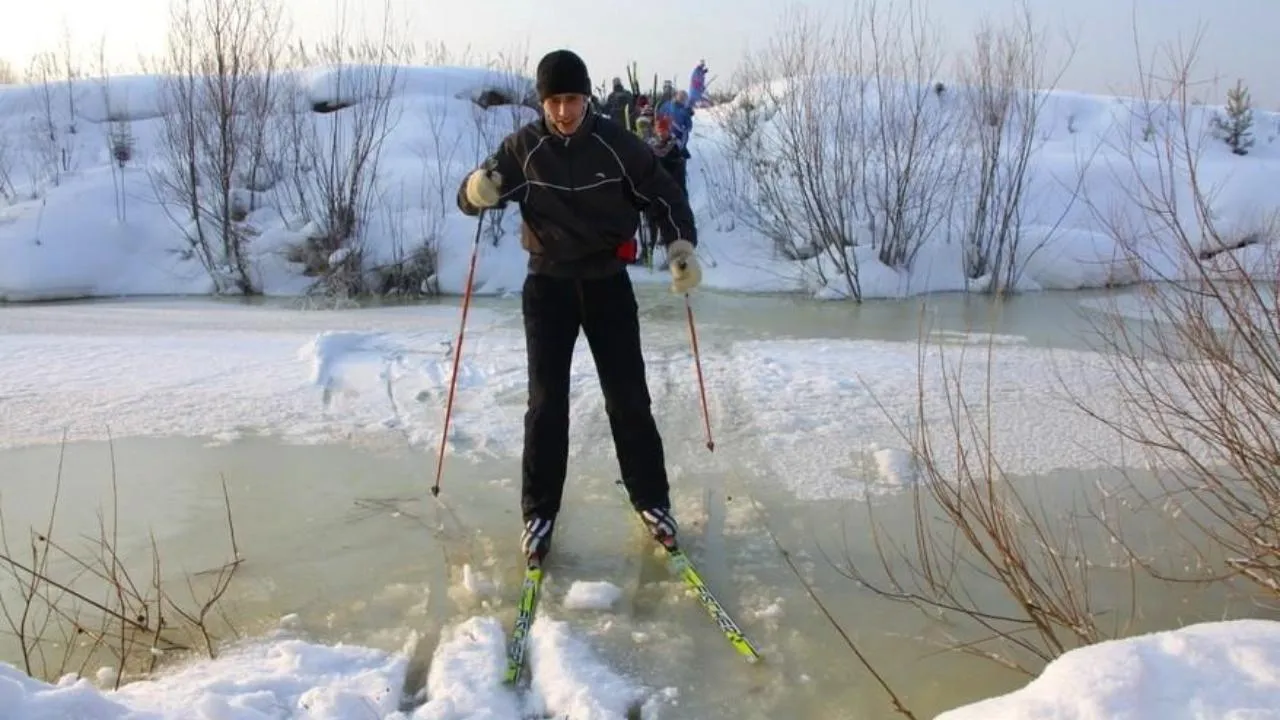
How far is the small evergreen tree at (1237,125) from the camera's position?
16.5 meters

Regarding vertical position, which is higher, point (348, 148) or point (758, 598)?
point (348, 148)

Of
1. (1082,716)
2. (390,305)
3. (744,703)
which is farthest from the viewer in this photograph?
(390,305)

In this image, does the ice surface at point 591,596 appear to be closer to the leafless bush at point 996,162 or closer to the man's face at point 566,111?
the man's face at point 566,111

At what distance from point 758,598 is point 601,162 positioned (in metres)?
1.58

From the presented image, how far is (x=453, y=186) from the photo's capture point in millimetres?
13484

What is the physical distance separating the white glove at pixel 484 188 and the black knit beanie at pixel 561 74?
13.0 inches

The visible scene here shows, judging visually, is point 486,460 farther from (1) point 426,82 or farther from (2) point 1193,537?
(1) point 426,82

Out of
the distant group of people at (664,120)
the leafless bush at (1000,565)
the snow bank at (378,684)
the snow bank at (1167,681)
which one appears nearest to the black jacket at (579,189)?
the leafless bush at (1000,565)

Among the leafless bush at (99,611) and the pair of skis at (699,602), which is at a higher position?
the pair of skis at (699,602)

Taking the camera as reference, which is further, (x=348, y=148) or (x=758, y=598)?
(x=348, y=148)

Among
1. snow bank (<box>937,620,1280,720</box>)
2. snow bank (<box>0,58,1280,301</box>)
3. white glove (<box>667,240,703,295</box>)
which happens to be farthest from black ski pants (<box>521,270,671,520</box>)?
snow bank (<box>0,58,1280,301</box>)

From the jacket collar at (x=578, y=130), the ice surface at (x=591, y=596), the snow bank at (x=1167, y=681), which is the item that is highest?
the jacket collar at (x=578, y=130)

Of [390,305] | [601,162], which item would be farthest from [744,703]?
[390,305]

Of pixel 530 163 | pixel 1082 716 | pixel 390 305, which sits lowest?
pixel 390 305
